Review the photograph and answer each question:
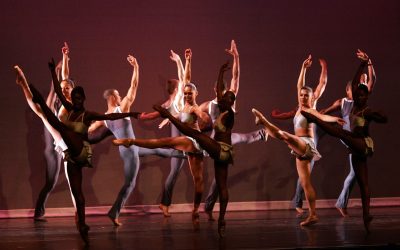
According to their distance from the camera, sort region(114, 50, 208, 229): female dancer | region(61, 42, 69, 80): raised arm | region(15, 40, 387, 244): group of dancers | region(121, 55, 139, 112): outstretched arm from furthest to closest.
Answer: region(61, 42, 69, 80): raised arm, region(121, 55, 139, 112): outstretched arm, region(114, 50, 208, 229): female dancer, region(15, 40, 387, 244): group of dancers

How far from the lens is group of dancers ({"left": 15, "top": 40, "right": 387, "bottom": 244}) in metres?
6.48

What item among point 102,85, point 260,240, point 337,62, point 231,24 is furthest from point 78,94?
point 337,62

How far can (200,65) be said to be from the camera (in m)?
10.0

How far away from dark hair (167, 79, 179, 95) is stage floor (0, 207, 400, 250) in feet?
5.47

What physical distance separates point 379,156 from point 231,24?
2.90m

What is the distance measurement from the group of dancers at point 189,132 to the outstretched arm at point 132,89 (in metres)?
0.01

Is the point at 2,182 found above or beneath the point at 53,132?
beneath

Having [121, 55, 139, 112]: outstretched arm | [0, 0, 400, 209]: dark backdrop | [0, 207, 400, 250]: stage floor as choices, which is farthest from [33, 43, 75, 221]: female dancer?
[121, 55, 139, 112]: outstretched arm

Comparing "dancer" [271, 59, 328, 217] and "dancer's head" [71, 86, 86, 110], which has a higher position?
"dancer's head" [71, 86, 86, 110]

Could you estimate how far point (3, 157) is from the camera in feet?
31.0

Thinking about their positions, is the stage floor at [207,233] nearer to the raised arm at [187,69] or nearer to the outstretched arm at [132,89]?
the outstretched arm at [132,89]

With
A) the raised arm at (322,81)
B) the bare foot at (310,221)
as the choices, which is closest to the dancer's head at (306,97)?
the bare foot at (310,221)

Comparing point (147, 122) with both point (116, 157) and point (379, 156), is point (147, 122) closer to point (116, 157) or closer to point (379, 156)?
point (116, 157)

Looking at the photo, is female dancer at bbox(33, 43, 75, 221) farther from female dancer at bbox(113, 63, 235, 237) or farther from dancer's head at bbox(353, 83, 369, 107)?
dancer's head at bbox(353, 83, 369, 107)
